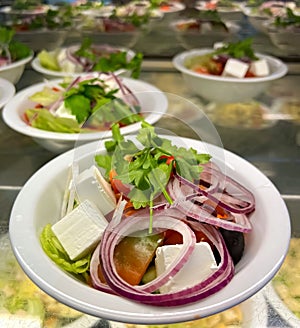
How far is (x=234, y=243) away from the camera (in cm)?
71

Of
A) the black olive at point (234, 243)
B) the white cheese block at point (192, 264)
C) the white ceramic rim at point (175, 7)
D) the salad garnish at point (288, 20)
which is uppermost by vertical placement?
the white cheese block at point (192, 264)

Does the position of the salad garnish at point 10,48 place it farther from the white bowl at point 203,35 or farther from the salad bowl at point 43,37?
the white bowl at point 203,35

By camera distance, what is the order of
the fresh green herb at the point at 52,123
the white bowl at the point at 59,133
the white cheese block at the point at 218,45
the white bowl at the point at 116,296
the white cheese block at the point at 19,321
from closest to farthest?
the white bowl at the point at 116,296, the white cheese block at the point at 19,321, the white bowl at the point at 59,133, the fresh green herb at the point at 52,123, the white cheese block at the point at 218,45

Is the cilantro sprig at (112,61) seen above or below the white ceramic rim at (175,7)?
below

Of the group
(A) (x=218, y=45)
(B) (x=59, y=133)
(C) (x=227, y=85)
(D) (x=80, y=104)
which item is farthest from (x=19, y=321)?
(A) (x=218, y=45)

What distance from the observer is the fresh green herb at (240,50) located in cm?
149

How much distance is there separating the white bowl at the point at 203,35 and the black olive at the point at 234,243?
1.11 metres

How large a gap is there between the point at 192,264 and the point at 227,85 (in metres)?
0.85

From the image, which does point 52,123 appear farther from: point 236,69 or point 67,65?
point 236,69

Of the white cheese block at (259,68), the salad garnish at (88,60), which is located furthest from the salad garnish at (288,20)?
the salad garnish at (88,60)

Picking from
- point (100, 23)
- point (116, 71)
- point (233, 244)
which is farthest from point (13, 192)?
point (100, 23)

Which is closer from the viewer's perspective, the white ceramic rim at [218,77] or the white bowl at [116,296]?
the white bowl at [116,296]

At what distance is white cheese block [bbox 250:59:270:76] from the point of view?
4.68 ft

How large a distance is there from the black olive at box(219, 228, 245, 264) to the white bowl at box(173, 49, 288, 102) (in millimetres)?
745
